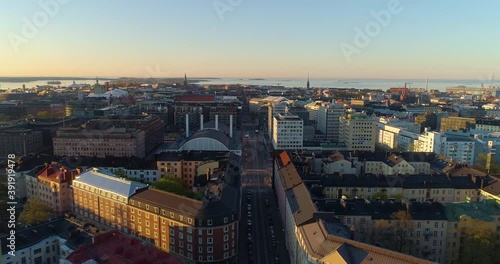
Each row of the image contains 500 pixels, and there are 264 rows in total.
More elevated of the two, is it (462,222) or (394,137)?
(462,222)

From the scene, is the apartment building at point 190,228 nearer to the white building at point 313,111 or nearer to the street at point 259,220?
the street at point 259,220

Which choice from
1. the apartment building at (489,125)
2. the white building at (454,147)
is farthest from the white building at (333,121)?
the apartment building at (489,125)

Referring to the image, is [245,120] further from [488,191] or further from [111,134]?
[488,191]

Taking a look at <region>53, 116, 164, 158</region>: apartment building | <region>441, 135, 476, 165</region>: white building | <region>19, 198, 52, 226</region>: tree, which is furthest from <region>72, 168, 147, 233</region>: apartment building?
<region>441, 135, 476, 165</region>: white building

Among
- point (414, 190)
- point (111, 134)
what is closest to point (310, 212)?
point (414, 190)

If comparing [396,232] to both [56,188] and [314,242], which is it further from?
[56,188]

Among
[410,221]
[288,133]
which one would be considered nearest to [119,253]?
[410,221]
